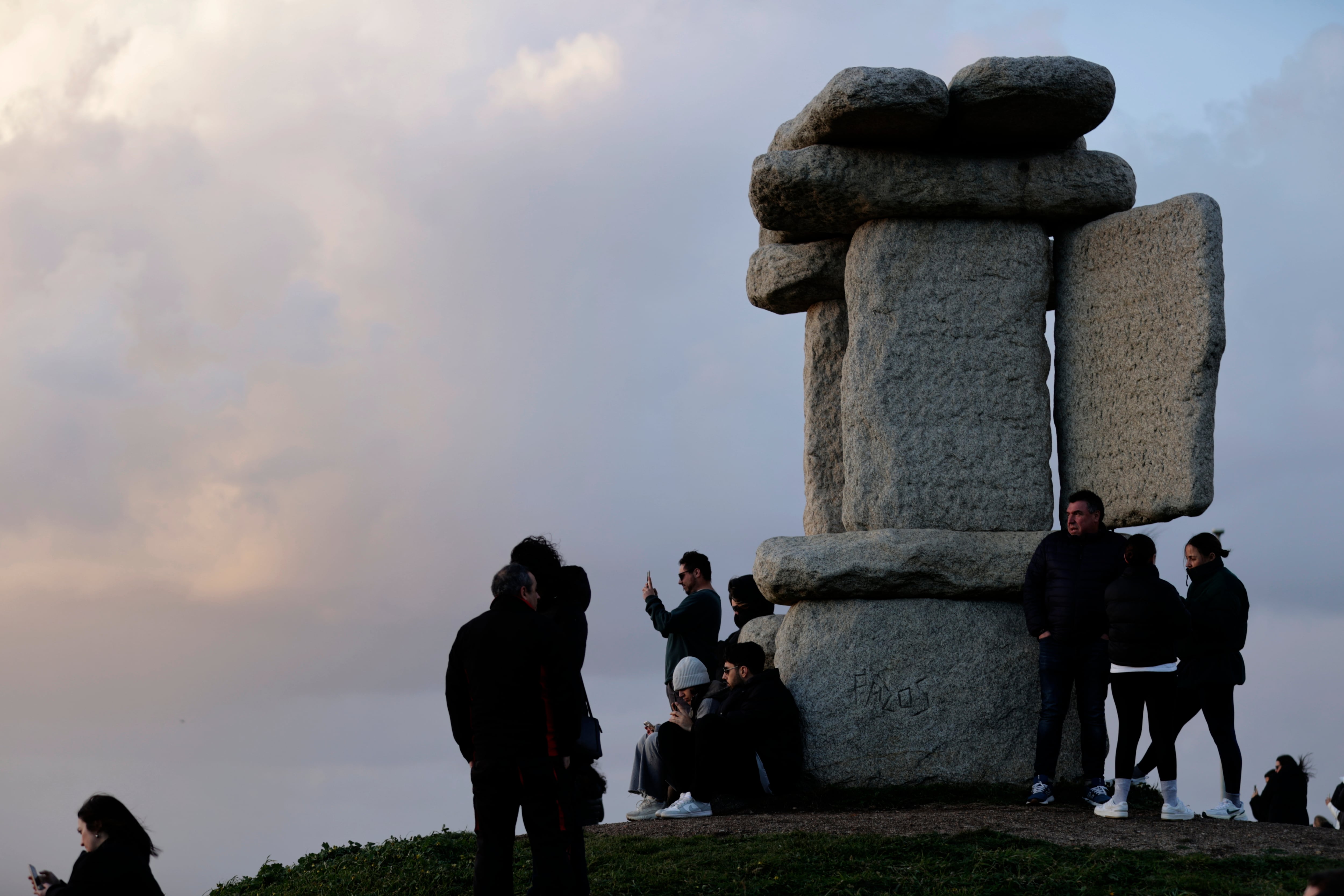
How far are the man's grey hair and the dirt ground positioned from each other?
2526mm

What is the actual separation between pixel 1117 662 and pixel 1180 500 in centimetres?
141

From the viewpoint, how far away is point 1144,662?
749 centimetres

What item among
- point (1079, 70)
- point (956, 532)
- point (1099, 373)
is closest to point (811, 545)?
point (956, 532)

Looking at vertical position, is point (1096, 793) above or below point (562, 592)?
below

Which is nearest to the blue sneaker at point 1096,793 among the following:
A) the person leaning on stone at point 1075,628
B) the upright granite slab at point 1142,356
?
the person leaning on stone at point 1075,628

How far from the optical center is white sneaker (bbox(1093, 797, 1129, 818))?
762 cm

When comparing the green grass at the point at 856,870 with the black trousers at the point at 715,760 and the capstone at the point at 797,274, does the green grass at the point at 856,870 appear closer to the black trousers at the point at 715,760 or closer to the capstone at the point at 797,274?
the black trousers at the point at 715,760

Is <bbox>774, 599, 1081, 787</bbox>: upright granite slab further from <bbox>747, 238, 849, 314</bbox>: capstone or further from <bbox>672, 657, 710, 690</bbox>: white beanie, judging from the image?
<bbox>747, 238, 849, 314</bbox>: capstone

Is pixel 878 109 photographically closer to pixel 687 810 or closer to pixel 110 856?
pixel 687 810

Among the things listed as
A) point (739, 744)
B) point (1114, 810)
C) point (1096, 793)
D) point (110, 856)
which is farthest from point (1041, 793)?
point (110, 856)

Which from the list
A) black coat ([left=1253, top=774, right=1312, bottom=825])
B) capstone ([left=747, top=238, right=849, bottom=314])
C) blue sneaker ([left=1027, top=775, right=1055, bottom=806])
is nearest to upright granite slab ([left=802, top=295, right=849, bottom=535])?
capstone ([left=747, top=238, right=849, bottom=314])

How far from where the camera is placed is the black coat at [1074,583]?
7.90 metres

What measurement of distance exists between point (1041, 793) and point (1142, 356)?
289 centimetres

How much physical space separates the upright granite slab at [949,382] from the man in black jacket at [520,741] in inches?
167
